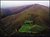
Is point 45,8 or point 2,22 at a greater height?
point 45,8

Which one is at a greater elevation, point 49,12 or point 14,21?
point 49,12

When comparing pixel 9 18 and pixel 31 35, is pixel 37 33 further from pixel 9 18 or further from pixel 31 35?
pixel 9 18

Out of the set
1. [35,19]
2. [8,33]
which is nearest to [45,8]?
[35,19]

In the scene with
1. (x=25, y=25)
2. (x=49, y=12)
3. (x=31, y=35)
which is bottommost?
(x=31, y=35)

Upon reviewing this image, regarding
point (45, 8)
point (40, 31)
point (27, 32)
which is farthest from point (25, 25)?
point (45, 8)

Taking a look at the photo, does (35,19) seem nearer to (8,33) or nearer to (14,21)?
(14,21)
